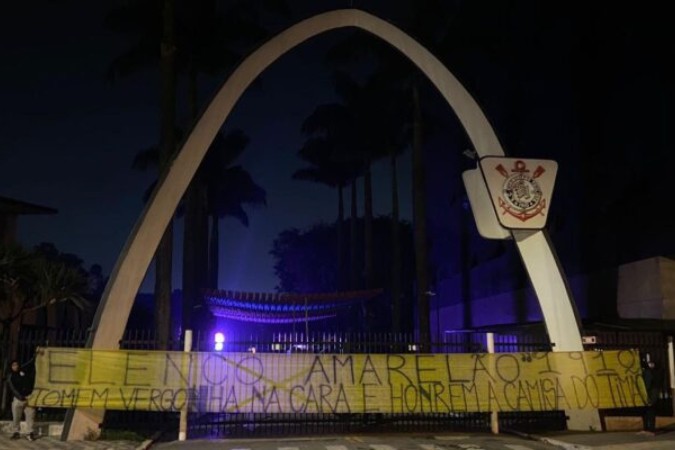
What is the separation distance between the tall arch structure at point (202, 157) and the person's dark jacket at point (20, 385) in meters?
1.03

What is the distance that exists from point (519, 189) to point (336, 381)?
19.0ft

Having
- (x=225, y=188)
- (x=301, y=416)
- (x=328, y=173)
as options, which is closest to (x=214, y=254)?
(x=225, y=188)

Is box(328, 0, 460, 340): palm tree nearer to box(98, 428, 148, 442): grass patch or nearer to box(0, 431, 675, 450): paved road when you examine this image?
box(0, 431, 675, 450): paved road

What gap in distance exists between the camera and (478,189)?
54.5 feet

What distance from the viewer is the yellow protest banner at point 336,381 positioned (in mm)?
13984

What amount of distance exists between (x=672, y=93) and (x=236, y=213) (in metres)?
32.9

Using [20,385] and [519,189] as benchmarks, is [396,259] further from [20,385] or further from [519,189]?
[20,385]

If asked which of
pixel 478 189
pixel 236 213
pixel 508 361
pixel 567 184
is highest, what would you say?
pixel 236 213

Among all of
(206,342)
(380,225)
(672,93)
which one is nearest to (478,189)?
(206,342)

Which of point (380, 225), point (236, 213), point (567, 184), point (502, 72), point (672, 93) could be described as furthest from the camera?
point (380, 225)

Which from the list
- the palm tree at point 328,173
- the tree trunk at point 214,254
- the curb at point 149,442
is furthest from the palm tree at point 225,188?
the curb at point 149,442

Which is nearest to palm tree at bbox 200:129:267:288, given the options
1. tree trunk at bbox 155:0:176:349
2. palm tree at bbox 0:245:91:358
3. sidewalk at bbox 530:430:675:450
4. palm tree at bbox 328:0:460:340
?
palm tree at bbox 328:0:460:340

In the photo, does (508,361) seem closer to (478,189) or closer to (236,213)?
(478,189)

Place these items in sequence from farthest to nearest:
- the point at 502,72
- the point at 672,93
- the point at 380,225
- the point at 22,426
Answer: the point at 380,225, the point at 502,72, the point at 672,93, the point at 22,426
